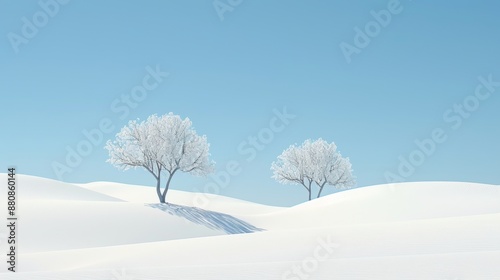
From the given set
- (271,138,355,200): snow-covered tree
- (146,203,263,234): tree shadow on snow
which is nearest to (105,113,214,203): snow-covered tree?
(146,203,263,234): tree shadow on snow

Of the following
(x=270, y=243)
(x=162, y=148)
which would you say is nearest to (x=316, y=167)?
(x=162, y=148)

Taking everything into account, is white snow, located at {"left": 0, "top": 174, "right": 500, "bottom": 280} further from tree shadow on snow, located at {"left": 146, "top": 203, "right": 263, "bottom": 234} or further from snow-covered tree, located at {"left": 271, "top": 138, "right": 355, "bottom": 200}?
snow-covered tree, located at {"left": 271, "top": 138, "right": 355, "bottom": 200}

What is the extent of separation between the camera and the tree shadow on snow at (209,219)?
30125mm

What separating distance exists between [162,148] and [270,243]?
19.7 meters

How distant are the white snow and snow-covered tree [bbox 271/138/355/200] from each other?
13.5 meters

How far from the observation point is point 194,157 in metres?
34.4

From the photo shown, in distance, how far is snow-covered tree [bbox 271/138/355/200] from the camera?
50.6m

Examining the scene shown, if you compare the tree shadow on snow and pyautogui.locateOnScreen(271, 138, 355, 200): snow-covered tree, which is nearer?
the tree shadow on snow

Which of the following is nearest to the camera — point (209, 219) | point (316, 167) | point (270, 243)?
point (270, 243)

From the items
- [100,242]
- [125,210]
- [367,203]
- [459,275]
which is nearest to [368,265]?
[459,275]

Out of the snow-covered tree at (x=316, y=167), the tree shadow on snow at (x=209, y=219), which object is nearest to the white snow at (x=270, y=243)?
the tree shadow on snow at (x=209, y=219)

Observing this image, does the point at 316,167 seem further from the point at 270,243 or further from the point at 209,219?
the point at 270,243

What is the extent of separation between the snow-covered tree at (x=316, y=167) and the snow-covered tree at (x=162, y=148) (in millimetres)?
18204

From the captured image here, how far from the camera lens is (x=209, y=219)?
3102 centimetres
